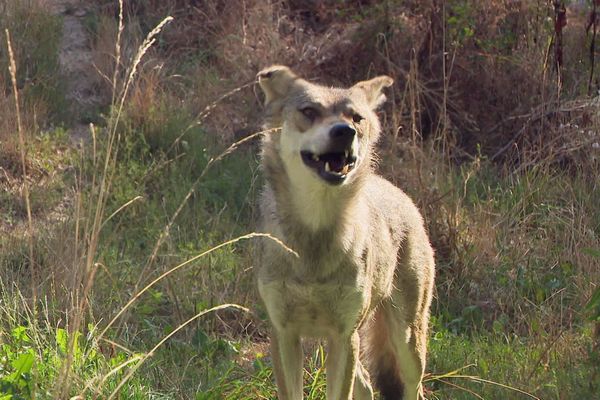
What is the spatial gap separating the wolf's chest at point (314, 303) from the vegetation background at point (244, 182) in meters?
0.64

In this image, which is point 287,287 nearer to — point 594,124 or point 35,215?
point 35,215

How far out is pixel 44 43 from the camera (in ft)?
36.4

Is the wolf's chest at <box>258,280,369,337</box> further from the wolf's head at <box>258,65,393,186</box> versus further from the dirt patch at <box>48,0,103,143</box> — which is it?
the dirt patch at <box>48,0,103,143</box>

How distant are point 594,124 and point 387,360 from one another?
4001 mm

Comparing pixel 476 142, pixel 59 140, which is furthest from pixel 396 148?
pixel 59 140

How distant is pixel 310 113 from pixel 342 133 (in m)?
0.37

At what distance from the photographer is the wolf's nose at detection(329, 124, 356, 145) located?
16.8 ft

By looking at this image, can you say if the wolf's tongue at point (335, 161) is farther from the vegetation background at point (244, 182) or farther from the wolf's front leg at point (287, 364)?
the wolf's front leg at point (287, 364)

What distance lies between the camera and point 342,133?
16.8ft

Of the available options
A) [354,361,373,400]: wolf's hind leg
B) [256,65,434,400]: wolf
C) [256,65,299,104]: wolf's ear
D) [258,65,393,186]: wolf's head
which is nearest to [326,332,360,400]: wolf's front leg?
[256,65,434,400]: wolf

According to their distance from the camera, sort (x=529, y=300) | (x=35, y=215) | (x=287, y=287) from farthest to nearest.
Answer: (x=35, y=215)
(x=529, y=300)
(x=287, y=287)

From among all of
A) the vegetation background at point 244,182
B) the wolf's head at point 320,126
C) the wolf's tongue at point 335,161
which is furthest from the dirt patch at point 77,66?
the wolf's tongue at point 335,161

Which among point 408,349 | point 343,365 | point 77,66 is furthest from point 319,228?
point 77,66

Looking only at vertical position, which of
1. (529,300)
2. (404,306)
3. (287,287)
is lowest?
(529,300)
